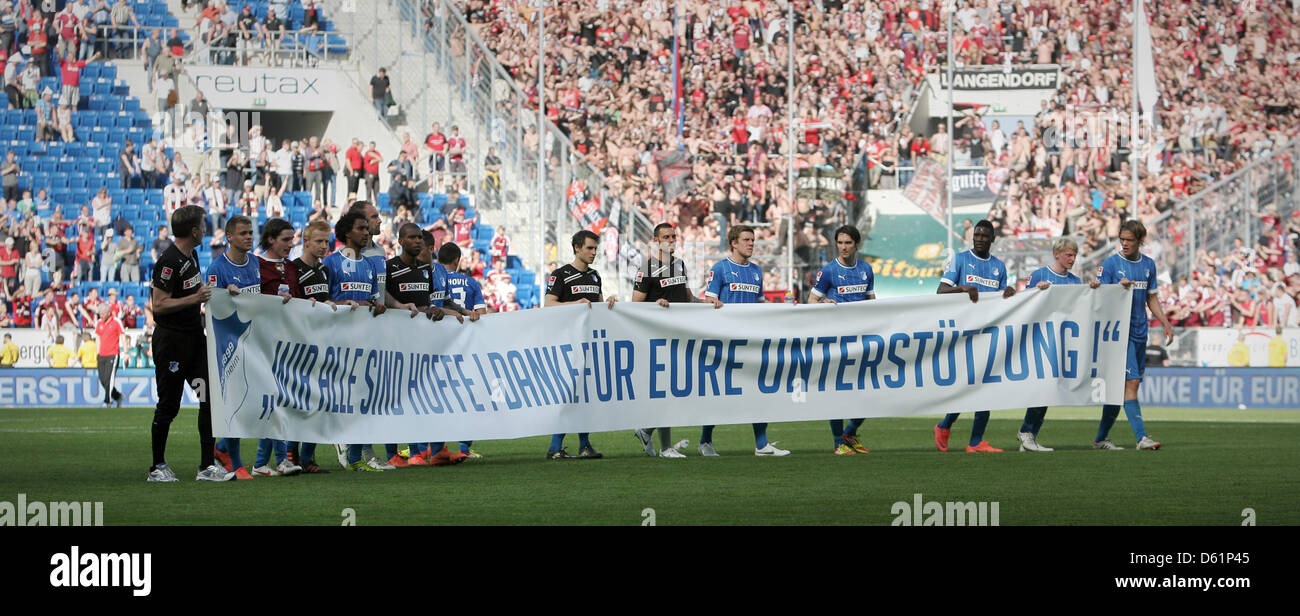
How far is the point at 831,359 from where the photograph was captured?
1263 cm

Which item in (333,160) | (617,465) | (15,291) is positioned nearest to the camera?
(617,465)

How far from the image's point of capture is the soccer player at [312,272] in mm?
11422

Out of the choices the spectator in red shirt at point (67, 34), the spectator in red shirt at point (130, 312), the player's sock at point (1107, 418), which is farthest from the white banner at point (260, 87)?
the player's sock at point (1107, 418)

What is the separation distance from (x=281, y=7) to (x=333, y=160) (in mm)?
4698

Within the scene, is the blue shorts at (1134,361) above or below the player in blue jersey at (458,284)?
below

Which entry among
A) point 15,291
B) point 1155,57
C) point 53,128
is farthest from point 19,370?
point 1155,57

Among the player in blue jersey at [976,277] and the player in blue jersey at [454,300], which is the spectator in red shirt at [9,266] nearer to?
the player in blue jersey at [454,300]

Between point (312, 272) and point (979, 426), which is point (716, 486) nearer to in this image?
point (312, 272)

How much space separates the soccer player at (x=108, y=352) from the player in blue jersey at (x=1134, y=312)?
17.5 meters

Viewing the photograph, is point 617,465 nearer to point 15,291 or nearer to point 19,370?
point 19,370

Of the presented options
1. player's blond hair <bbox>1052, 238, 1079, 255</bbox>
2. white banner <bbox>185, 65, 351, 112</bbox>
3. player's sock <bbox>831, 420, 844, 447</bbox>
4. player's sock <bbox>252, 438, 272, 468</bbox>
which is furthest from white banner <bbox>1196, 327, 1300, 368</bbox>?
player's sock <bbox>252, 438, 272, 468</bbox>

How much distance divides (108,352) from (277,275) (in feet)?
51.0

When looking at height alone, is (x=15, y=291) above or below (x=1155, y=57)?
below

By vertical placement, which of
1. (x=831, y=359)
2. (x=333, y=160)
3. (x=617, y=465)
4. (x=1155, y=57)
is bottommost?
(x=617, y=465)
